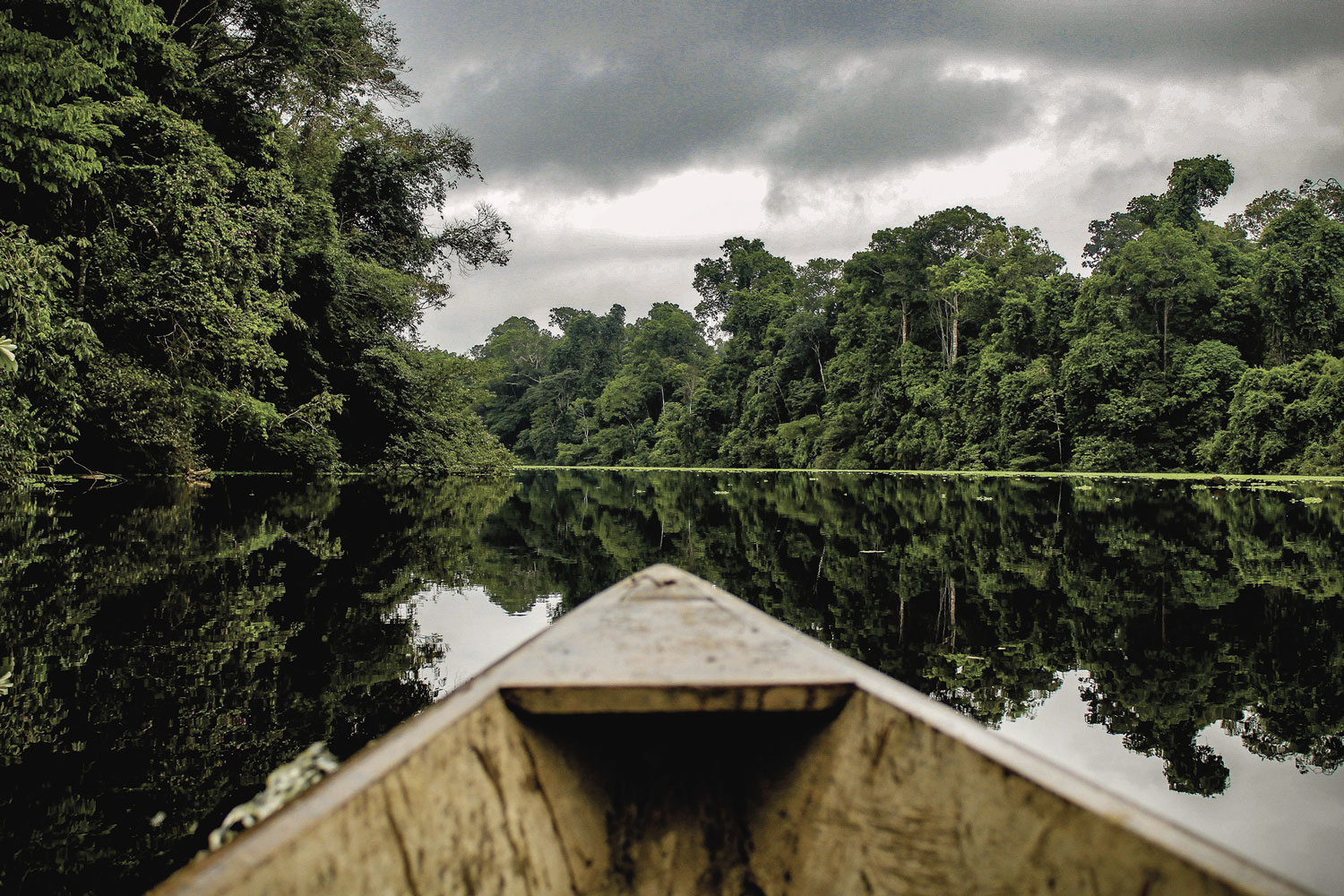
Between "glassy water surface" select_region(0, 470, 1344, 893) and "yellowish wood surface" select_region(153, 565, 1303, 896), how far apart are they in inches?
36.1

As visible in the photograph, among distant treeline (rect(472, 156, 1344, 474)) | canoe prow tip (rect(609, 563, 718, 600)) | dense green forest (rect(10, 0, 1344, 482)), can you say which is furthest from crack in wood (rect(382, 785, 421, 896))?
distant treeline (rect(472, 156, 1344, 474))

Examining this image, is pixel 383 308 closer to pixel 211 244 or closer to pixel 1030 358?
pixel 211 244

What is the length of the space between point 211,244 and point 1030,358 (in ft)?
104

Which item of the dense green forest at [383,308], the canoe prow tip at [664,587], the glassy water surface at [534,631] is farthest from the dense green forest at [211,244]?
the canoe prow tip at [664,587]

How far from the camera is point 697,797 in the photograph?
5.18 ft

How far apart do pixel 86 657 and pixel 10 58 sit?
7441mm

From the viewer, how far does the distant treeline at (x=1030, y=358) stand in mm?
25109

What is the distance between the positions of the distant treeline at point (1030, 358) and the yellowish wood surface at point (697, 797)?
21.7 metres

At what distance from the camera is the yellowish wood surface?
1.01 meters

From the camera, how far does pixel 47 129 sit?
8.32 m

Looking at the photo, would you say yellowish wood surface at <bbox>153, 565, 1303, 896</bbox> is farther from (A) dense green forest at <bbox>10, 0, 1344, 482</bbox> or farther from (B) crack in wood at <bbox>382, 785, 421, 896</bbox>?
(A) dense green forest at <bbox>10, 0, 1344, 482</bbox>

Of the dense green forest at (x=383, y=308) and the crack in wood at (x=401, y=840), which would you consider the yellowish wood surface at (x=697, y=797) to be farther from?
the dense green forest at (x=383, y=308)

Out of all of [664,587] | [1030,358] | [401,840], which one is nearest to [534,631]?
[664,587]

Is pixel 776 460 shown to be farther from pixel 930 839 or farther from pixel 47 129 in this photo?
pixel 930 839
